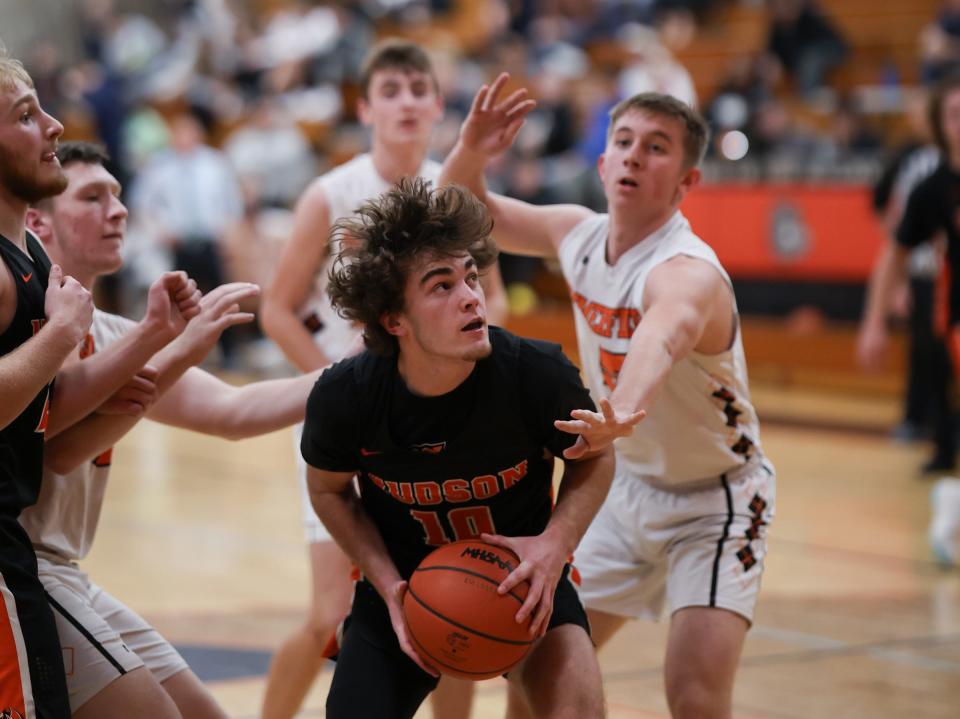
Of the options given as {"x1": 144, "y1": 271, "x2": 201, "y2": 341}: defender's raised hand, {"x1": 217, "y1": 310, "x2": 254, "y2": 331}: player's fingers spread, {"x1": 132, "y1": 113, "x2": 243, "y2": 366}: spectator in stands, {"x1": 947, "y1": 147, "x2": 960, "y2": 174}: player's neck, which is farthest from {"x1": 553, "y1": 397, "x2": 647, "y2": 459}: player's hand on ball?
{"x1": 132, "y1": 113, "x2": 243, "y2": 366}: spectator in stands

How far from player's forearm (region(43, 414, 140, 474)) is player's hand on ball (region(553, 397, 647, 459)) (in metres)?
1.22

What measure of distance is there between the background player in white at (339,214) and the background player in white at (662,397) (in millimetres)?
651

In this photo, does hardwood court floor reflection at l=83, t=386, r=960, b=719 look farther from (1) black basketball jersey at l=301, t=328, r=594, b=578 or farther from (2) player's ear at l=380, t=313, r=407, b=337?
(2) player's ear at l=380, t=313, r=407, b=337

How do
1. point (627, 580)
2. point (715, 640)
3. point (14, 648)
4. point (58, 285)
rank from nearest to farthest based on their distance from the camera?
point (14, 648)
point (58, 285)
point (715, 640)
point (627, 580)

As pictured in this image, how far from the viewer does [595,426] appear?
134 inches

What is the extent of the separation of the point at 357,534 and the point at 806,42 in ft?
40.7

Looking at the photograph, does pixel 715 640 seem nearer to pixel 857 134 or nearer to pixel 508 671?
pixel 508 671

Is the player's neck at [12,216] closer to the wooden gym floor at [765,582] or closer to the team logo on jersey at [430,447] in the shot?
the team logo on jersey at [430,447]

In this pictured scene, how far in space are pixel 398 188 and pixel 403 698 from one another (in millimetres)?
1329

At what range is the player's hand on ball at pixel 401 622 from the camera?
348 cm

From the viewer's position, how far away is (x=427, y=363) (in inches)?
140

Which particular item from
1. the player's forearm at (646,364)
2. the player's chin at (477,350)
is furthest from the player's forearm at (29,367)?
the player's forearm at (646,364)

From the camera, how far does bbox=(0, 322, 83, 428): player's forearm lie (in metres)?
3.13

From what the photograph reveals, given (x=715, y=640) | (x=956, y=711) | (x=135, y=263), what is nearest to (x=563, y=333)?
(x=135, y=263)
